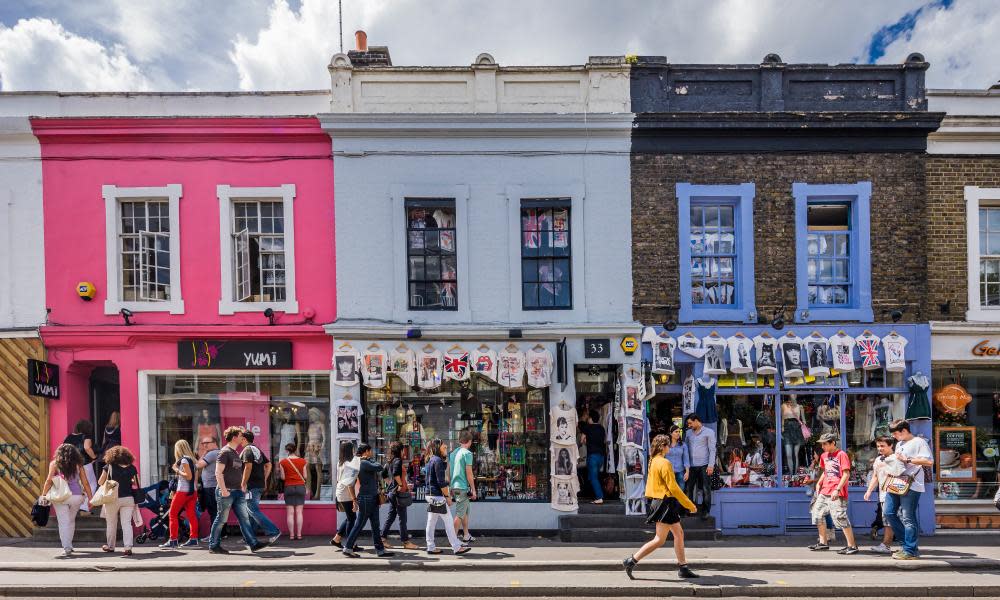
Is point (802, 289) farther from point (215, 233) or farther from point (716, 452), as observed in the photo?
point (215, 233)

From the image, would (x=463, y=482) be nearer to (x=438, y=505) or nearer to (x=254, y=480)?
(x=438, y=505)

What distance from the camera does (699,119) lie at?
11.0 metres

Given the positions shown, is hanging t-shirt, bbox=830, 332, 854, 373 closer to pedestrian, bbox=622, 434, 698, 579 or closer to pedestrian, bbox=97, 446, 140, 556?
pedestrian, bbox=622, 434, 698, 579

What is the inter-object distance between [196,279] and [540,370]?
6366 millimetres

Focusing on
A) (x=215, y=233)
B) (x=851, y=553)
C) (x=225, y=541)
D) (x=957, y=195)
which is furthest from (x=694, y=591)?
(x=215, y=233)

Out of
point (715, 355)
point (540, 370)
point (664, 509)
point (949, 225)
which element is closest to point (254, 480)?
point (540, 370)

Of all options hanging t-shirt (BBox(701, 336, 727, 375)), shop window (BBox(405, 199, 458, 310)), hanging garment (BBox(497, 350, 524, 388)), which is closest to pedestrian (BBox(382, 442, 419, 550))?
hanging garment (BBox(497, 350, 524, 388))

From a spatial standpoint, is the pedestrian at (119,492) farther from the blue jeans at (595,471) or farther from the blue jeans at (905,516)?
the blue jeans at (905,516)

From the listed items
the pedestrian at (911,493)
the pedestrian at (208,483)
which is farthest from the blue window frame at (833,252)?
the pedestrian at (208,483)

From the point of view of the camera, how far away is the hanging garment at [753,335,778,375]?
10.9 m

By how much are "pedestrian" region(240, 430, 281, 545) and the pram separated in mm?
1573

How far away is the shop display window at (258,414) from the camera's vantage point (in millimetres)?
11188

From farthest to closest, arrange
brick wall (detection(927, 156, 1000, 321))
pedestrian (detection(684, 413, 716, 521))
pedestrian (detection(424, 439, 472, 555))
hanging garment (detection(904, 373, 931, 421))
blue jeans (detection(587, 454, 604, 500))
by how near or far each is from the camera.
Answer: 1. brick wall (detection(927, 156, 1000, 321))
2. blue jeans (detection(587, 454, 604, 500))
3. hanging garment (detection(904, 373, 931, 421))
4. pedestrian (detection(684, 413, 716, 521))
5. pedestrian (detection(424, 439, 472, 555))

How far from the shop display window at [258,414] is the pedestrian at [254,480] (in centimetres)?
116
